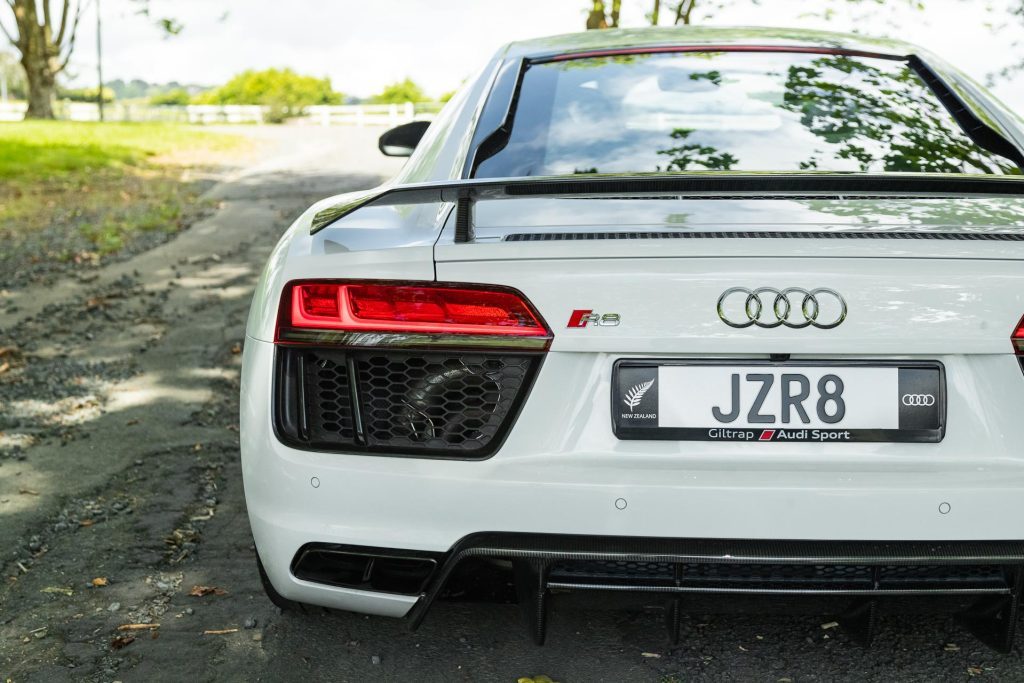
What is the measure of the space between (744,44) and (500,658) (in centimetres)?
191

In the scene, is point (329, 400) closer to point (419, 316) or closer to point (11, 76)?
point (419, 316)

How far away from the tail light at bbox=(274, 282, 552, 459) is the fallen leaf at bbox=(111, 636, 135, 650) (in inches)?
36.4

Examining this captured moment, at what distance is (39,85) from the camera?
31500mm

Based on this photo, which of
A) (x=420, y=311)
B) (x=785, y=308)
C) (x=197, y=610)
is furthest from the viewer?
(x=197, y=610)

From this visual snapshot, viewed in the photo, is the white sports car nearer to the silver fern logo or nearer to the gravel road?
the silver fern logo

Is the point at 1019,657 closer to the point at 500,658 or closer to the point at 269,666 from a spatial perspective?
the point at 500,658

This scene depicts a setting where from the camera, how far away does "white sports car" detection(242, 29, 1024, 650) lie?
1990 mm

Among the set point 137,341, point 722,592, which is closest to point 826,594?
point 722,592

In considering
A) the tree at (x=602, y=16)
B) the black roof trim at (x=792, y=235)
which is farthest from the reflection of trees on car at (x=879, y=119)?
the tree at (x=602, y=16)

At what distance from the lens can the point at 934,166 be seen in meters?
2.78

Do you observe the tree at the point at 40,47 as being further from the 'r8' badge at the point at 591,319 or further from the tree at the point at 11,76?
the tree at the point at 11,76

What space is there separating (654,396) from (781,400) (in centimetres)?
23

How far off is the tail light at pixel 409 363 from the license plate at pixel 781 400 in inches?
8.7

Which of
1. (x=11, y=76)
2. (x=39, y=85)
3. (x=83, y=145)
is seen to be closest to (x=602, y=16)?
(x=83, y=145)
